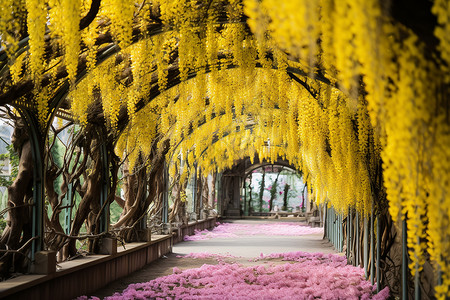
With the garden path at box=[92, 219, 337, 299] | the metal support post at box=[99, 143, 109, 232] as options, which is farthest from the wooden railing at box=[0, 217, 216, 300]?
the metal support post at box=[99, 143, 109, 232]

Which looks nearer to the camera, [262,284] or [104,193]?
[262,284]

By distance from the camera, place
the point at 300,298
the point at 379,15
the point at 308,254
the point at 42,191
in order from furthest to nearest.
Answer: the point at 308,254 < the point at 300,298 < the point at 42,191 < the point at 379,15

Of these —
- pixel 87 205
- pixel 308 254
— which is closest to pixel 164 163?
pixel 308 254

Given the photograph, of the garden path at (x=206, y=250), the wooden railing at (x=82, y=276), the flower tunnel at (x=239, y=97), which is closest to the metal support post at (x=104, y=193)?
the flower tunnel at (x=239, y=97)

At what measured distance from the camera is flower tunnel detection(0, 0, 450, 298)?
5.07 feet

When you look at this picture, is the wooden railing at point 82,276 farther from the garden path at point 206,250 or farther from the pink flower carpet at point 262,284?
the pink flower carpet at point 262,284

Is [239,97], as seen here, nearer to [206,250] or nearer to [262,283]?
[262,283]

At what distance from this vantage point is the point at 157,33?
380 cm

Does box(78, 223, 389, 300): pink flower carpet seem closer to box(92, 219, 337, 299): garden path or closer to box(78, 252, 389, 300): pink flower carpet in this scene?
box(78, 252, 389, 300): pink flower carpet

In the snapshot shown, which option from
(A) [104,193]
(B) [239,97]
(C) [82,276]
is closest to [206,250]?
(B) [239,97]

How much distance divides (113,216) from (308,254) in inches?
318

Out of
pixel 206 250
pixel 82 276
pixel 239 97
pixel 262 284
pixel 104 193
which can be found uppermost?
pixel 239 97

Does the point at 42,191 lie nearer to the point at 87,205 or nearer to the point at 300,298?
the point at 87,205

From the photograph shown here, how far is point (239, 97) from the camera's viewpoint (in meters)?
6.79
